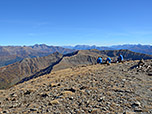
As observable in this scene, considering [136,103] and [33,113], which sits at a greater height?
[136,103]

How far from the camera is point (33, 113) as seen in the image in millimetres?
9148

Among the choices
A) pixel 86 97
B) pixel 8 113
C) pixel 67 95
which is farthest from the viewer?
pixel 67 95

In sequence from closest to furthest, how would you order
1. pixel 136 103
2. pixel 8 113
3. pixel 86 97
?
1. pixel 136 103
2. pixel 8 113
3. pixel 86 97

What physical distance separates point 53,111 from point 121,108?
478 centimetres

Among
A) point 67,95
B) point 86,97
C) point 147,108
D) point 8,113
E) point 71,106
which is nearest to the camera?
point 147,108

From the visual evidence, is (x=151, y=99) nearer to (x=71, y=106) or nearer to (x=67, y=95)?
(x=71, y=106)

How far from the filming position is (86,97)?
10852 mm

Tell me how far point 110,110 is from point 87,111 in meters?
1.54

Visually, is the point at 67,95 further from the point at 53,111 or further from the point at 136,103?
the point at 136,103

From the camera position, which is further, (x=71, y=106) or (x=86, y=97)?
(x=86, y=97)

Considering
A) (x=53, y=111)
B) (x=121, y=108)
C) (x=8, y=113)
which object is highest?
(x=121, y=108)

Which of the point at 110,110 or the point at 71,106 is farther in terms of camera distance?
the point at 71,106

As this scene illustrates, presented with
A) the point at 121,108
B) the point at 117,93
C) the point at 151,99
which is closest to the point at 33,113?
the point at 121,108

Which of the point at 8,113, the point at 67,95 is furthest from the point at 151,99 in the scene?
the point at 8,113
